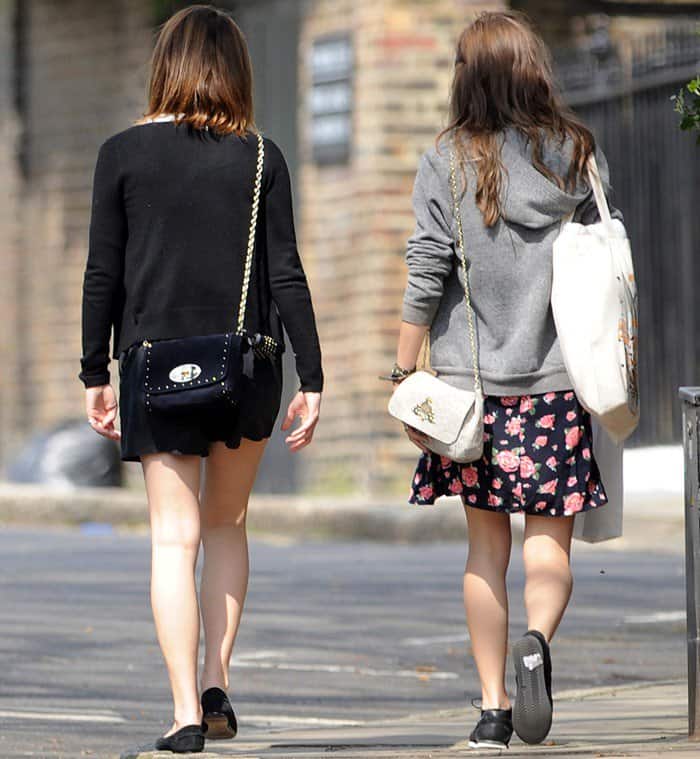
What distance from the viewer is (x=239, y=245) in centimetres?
541

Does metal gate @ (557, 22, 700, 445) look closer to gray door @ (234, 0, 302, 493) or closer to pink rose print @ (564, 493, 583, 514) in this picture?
gray door @ (234, 0, 302, 493)

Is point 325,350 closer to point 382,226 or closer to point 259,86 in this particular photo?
point 382,226

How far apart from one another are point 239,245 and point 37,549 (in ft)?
27.2

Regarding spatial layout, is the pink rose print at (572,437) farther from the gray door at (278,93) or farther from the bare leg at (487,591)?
the gray door at (278,93)

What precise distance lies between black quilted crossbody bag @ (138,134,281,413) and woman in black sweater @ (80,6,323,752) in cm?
3

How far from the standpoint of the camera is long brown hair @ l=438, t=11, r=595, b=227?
18.5ft

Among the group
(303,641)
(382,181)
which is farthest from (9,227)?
(303,641)

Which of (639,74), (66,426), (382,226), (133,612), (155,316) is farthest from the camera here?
(66,426)

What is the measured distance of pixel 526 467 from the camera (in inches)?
220

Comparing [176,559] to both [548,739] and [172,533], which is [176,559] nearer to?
[172,533]

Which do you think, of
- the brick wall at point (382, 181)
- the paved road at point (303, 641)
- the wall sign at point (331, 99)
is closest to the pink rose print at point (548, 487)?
the paved road at point (303, 641)

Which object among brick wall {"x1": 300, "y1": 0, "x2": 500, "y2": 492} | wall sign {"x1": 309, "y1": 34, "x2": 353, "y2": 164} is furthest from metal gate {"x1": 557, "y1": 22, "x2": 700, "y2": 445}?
wall sign {"x1": 309, "y1": 34, "x2": 353, "y2": 164}

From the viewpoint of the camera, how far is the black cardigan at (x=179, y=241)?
17.6 feet

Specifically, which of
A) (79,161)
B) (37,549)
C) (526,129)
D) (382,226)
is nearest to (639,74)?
(382,226)
